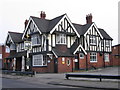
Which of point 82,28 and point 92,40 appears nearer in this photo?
point 92,40

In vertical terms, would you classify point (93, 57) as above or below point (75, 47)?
below

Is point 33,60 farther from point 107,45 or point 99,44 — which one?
point 107,45

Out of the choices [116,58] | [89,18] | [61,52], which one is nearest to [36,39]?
[61,52]

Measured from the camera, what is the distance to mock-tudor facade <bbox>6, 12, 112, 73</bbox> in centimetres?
3238

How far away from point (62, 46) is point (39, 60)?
4532 mm

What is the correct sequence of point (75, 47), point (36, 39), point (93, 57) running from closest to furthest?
point (36, 39)
point (75, 47)
point (93, 57)

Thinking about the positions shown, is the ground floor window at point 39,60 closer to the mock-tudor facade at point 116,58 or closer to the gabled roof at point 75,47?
the gabled roof at point 75,47

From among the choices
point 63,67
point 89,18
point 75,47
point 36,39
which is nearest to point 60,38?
point 75,47

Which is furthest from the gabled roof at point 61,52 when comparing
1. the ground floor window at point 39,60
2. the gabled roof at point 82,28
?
the gabled roof at point 82,28

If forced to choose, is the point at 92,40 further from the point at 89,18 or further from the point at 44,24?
the point at 44,24

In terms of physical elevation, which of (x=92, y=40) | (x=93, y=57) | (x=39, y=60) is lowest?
(x=39, y=60)

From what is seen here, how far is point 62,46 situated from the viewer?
34.1 metres

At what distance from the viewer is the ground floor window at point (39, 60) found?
33375mm

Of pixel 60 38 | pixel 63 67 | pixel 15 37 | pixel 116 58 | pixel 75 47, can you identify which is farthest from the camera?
pixel 116 58
